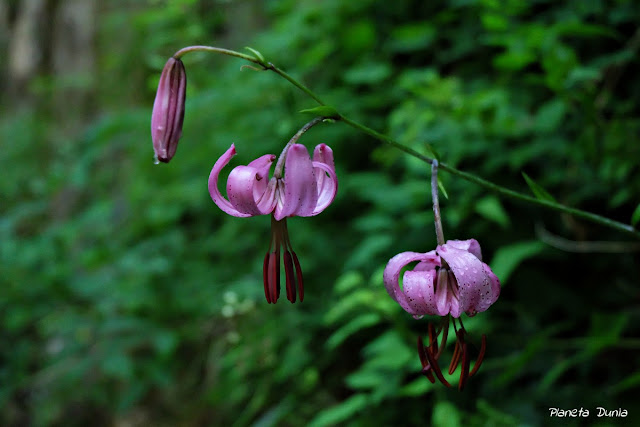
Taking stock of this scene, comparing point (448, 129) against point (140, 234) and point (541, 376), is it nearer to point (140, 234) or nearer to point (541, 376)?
point (541, 376)

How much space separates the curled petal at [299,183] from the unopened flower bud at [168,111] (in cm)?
16

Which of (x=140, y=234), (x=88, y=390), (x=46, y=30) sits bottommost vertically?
(x=88, y=390)

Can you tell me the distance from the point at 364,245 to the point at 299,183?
876 millimetres

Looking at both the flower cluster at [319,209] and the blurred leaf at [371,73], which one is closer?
the flower cluster at [319,209]

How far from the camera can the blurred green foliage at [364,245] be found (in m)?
1.37

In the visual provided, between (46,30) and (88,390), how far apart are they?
309cm

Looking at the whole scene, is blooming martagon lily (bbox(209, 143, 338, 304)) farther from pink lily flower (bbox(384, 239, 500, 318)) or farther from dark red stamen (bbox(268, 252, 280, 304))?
pink lily flower (bbox(384, 239, 500, 318))

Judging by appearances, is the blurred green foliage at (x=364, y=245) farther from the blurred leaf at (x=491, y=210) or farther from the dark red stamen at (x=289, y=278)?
the dark red stamen at (x=289, y=278)

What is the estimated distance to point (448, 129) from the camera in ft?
5.27

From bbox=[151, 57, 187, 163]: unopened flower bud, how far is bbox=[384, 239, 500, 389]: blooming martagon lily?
0.33 metres

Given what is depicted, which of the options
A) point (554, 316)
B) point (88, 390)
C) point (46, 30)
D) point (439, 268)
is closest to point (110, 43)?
point (46, 30)

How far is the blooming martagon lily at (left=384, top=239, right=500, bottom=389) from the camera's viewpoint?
625mm

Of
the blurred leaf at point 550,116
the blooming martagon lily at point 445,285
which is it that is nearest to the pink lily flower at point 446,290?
the blooming martagon lily at point 445,285

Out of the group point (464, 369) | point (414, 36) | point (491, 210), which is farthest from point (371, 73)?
point (464, 369)
